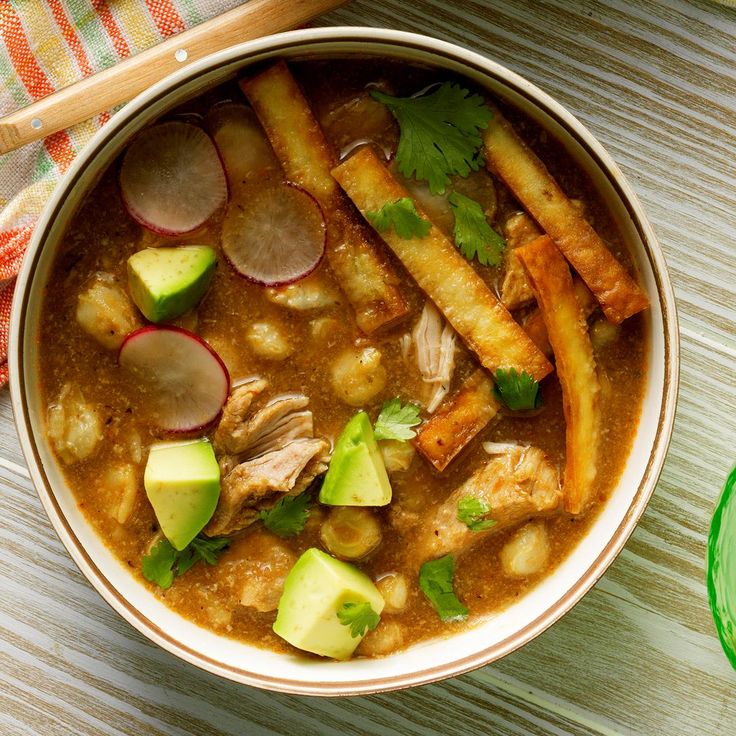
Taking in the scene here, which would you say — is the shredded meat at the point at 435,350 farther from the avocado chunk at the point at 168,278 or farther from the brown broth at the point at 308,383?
the avocado chunk at the point at 168,278

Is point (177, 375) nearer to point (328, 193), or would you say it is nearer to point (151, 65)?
point (328, 193)

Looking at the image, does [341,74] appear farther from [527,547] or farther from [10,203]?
[527,547]

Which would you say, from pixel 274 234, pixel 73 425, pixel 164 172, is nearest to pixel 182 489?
pixel 73 425

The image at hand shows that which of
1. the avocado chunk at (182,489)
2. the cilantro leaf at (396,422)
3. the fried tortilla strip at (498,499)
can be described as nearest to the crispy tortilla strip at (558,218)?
the fried tortilla strip at (498,499)

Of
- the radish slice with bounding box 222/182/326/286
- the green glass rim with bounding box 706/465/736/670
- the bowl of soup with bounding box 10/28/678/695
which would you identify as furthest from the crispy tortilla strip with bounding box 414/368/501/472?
the green glass rim with bounding box 706/465/736/670

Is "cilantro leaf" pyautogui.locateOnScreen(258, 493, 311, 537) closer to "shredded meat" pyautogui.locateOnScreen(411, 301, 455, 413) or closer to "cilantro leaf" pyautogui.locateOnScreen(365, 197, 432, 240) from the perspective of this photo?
"shredded meat" pyautogui.locateOnScreen(411, 301, 455, 413)

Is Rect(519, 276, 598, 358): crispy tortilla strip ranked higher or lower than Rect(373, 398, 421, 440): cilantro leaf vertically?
higher

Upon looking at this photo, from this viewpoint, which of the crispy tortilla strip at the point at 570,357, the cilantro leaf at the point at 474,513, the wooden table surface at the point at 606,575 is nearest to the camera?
the crispy tortilla strip at the point at 570,357
